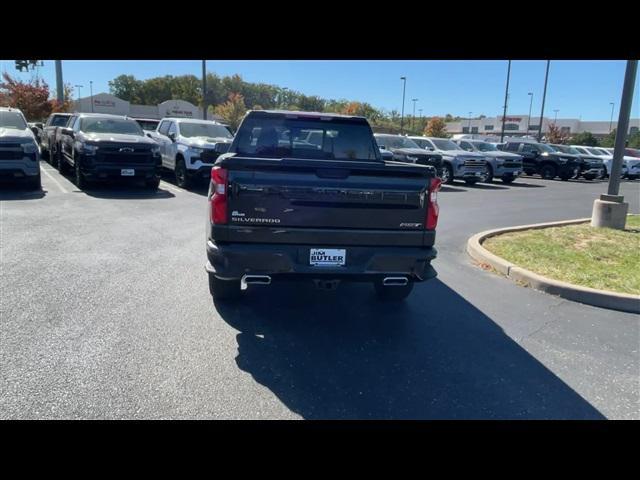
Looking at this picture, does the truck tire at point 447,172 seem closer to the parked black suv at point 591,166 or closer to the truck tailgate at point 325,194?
the parked black suv at point 591,166

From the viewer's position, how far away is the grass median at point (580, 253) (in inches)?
244

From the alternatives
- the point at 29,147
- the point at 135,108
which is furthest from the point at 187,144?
the point at 135,108

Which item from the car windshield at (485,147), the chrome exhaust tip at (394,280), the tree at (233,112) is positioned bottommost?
the chrome exhaust tip at (394,280)

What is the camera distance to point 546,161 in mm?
25750

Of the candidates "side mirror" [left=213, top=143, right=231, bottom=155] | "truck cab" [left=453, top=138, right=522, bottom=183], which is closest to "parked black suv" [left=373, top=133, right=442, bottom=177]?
"truck cab" [left=453, top=138, right=522, bottom=183]

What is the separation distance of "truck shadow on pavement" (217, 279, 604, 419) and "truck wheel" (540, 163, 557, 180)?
23.3 m

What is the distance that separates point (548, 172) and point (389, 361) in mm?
25320

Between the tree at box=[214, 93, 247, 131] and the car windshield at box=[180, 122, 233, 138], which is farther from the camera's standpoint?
the tree at box=[214, 93, 247, 131]

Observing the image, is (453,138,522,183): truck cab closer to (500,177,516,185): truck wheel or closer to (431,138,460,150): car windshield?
(500,177,516,185): truck wheel

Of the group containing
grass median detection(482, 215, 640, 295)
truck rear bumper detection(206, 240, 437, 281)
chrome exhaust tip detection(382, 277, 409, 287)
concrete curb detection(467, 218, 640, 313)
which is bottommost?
concrete curb detection(467, 218, 640, 313)

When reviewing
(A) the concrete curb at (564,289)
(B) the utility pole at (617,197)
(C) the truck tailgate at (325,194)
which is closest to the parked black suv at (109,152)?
(A) the concrete curb at (564,289)

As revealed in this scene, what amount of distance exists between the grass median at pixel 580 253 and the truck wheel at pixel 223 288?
160 inches

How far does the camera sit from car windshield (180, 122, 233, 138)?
564 inches
